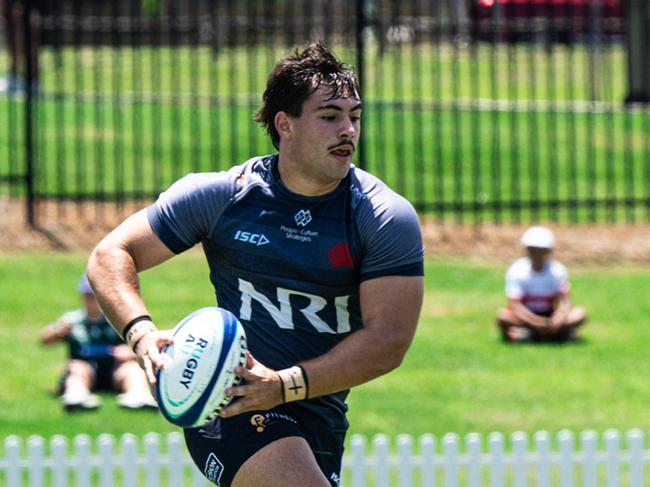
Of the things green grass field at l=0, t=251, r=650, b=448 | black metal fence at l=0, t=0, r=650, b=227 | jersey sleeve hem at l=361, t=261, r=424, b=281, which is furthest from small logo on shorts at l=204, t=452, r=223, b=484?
black metal fence at l=0, t=0, r=650, b=227

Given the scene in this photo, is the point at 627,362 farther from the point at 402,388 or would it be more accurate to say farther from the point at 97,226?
the point at 97,226

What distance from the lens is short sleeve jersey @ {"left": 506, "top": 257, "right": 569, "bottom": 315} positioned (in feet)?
40.0

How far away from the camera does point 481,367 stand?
37.8 feet

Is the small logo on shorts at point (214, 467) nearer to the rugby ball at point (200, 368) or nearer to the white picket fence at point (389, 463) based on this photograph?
the rugby ball at point (200, 368)

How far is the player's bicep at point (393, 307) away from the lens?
5262 mm

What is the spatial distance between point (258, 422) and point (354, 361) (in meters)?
0.44

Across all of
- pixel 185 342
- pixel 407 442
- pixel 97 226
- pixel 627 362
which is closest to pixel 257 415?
pixel 185 342

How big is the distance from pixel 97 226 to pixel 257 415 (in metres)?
9.83

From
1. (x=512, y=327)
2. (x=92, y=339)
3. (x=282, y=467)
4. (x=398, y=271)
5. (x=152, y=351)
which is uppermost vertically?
(x=398, y=271)

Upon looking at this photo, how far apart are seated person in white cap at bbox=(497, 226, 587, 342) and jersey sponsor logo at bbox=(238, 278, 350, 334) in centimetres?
663

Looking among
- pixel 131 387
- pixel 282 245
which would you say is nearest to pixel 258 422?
pixel 282 245

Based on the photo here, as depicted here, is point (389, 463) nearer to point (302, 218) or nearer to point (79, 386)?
point (79, 386)

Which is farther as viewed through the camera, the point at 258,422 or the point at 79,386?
the point at 79,386

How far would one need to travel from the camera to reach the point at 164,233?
553cm
